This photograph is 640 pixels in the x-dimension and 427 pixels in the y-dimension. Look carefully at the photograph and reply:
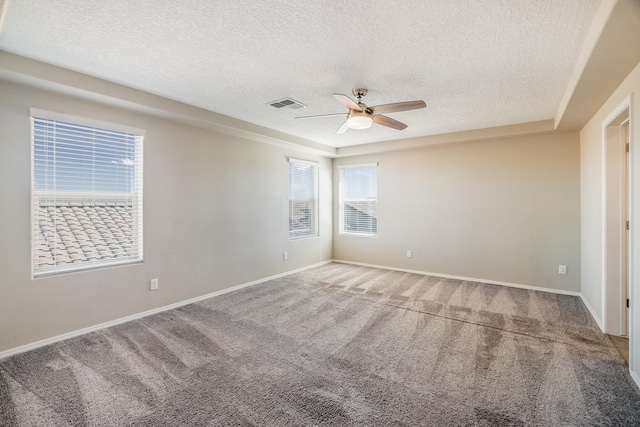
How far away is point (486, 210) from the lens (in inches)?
194

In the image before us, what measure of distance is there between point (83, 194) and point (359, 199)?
4.75m

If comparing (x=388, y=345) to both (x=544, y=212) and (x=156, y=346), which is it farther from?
(x=544, y=212)

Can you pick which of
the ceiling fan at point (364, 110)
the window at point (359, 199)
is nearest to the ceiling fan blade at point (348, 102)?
the ceiling fan at point (364, 110)

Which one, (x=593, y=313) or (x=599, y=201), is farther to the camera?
(x=593, y=313)

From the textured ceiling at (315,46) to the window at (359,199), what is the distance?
111 inches

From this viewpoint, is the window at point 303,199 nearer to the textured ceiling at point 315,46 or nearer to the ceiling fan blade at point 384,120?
the textured ceiling at point 315,46

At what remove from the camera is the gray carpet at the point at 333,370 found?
1.90 metres

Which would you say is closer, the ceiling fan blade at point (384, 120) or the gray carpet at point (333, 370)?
the gray carpet at point (333, 370)

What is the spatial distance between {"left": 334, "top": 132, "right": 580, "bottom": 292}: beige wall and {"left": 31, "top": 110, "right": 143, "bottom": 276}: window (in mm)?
4336

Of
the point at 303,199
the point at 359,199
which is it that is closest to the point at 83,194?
the point at 303,199

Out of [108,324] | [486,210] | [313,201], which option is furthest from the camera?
[313,201]

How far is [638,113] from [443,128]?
2586 mm

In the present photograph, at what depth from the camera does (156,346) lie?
2.80 m

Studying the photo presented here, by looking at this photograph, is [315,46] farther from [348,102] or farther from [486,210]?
[486,210]
